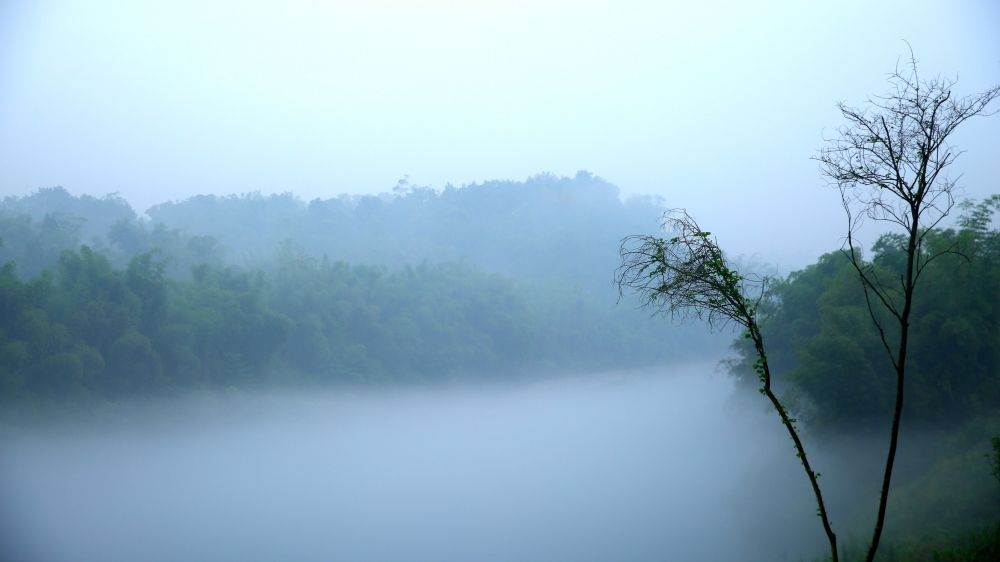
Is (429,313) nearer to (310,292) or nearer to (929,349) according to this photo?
(310,292)

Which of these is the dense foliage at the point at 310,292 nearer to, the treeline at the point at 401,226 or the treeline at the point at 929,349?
the treeline at the point at 401,226

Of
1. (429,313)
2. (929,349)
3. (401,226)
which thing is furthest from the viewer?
(401,226)

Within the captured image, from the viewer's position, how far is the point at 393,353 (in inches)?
1481

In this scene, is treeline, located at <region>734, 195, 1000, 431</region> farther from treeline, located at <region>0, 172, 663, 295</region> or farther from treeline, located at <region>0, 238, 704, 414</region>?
treeline, located at <region>0, 172, 663, 295</region>

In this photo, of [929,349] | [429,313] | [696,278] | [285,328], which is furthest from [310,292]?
[696,278]

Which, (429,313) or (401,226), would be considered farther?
(401,226)

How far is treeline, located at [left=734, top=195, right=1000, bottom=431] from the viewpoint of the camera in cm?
1356

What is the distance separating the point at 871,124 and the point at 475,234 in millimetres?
60148

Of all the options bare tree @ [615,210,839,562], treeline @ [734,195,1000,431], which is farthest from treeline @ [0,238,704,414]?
bare tree @ [615,210,839,562]

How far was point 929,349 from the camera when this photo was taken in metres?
13.9

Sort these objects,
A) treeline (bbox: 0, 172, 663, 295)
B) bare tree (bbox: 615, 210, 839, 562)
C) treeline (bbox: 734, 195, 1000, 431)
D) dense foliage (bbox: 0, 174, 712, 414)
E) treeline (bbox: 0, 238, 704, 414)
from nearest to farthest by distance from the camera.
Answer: bare tree (bbox: 615, 210, 839, 562)
treeline (bbox: 734, 195, 1000, 431)
treeline (bbox: 0, 238, 704, 414)
dense foliage (bbox: 0, 174, 712, 414)
treeline (bbox: 0, 172, 663, 295)

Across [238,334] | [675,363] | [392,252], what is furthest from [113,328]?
[675,363]

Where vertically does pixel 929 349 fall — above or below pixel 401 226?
below

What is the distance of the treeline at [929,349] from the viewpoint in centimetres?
1356
